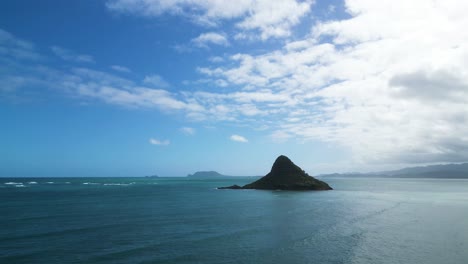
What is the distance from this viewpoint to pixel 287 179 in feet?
380

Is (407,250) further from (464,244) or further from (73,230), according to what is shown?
(73,230)

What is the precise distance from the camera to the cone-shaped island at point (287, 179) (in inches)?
4483

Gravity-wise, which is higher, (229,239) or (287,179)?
(287,179)

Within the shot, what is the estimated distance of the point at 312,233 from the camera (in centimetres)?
3219

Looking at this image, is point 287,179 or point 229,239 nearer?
point 229,239

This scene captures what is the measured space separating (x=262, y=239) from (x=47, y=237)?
20.2 meters

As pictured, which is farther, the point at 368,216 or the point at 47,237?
the point at 368,216

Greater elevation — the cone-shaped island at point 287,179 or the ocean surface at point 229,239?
the cone-shaped island at point 287,179

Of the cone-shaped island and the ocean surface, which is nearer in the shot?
the ocean surface

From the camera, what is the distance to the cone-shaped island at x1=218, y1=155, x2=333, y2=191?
113875 mm

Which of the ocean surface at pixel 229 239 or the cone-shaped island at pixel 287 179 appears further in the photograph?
the cone-shaped island at pixel 287 179

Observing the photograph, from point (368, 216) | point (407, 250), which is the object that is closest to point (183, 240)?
point (407, 250)

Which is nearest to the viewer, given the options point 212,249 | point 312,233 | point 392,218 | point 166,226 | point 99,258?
point 99,258

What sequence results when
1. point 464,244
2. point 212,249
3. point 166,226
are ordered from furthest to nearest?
1. point 166,226
2. point 464,244
3. point 212,249
